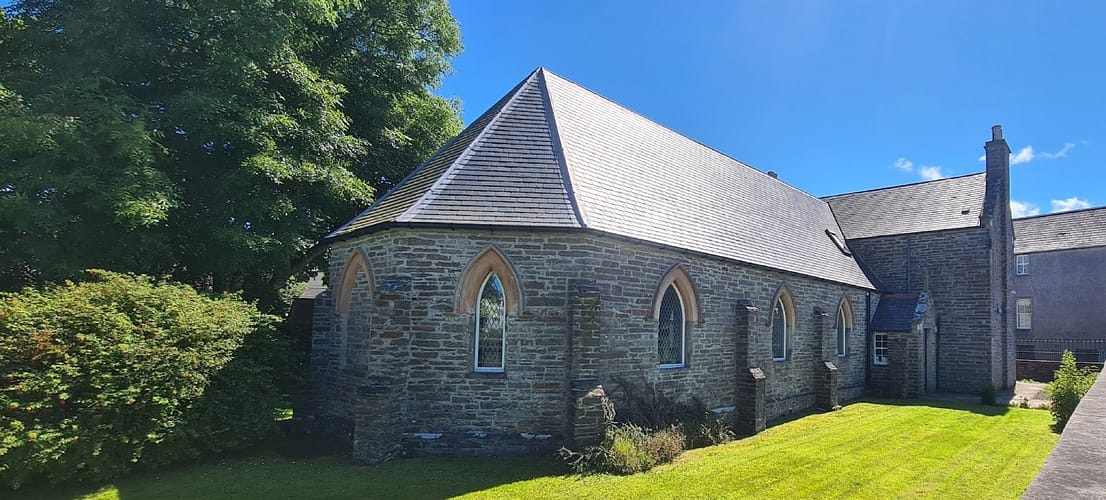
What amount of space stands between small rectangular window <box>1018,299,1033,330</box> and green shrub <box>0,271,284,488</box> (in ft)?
131

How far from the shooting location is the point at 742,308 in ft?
47.7

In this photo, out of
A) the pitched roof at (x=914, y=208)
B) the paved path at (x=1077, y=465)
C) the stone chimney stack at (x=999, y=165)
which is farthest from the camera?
the stone chimney stack at (x=999, y=165)

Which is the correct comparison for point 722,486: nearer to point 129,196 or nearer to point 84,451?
point 84,451

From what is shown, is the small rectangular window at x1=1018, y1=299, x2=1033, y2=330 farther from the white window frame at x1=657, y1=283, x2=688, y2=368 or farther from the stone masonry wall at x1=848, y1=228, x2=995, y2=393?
the white window frame at x1=657, y1=283, x2=688, y2=368

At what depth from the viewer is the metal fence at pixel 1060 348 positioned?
29.0 meters

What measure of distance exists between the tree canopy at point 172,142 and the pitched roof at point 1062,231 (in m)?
37.1

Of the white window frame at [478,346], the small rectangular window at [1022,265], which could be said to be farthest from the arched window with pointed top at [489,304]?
the small rectangular window at [1022,265]

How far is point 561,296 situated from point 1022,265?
35816 mm

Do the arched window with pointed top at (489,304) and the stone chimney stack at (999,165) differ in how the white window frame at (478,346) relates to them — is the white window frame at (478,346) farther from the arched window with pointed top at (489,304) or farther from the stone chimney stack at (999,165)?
the stone chimney stack at (999,165)

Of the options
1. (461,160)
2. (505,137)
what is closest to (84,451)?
(461,160)

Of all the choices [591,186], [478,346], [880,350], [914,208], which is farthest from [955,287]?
[478,346]

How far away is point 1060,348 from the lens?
101 ft

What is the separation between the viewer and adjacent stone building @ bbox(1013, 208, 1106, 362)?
30031mm

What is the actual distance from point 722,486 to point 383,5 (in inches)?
710
